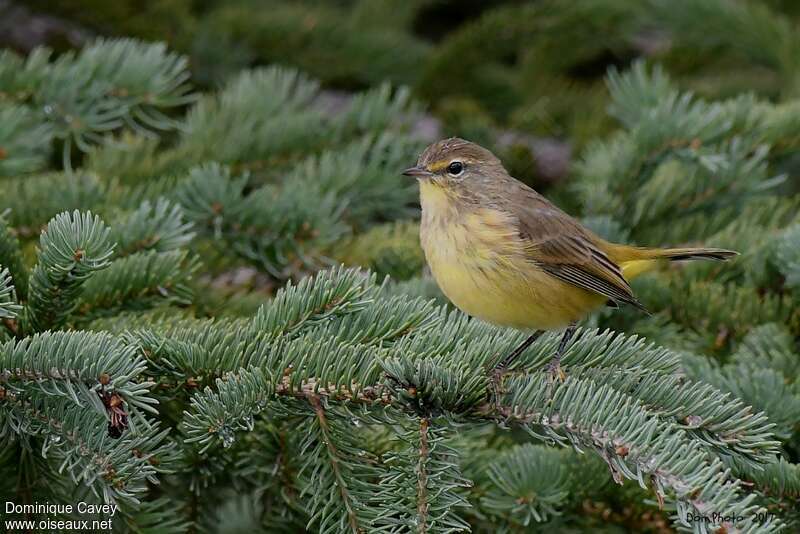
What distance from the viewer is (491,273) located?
10.6ft

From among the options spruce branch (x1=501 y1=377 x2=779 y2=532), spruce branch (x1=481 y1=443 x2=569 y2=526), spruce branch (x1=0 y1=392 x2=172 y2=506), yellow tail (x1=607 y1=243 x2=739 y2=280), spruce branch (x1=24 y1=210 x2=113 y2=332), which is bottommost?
spruce branch (x1=481 y1=443 x2=569 y2=526)

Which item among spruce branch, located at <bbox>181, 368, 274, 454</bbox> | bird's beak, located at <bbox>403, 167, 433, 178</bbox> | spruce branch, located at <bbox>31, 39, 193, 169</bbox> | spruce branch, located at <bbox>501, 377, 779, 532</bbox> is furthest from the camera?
bird's beak, located at <bbox>403, 167, 433, 178</bbox>

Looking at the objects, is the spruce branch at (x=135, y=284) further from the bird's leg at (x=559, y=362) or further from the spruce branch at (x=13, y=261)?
the bird's leg at (x=559, y=362)

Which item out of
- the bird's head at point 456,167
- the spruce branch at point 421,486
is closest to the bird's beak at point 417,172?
the bird's head at point 456,167

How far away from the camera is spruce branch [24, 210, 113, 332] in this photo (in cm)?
216

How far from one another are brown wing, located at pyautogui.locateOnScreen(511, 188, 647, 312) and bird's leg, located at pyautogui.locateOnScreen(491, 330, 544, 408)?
51cm

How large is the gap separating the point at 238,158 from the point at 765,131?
2113 mm

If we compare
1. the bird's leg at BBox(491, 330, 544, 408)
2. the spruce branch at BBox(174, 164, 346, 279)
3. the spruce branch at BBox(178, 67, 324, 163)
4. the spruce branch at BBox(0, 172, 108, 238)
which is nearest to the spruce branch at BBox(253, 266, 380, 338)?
the bird's leg at BBox(491, 330, 544, 408)

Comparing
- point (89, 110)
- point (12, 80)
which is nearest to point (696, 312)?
point (89, 110)

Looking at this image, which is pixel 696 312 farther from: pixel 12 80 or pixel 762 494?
pixel 12 80

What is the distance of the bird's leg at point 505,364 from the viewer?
2244 millimetres

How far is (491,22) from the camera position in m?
4.88

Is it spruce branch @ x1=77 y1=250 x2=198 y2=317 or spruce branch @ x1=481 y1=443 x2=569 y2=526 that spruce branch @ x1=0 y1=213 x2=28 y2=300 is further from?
spruce branch @ x1=481 y1=443 x2=569 y2=526

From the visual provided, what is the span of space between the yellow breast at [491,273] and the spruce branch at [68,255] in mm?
1244
